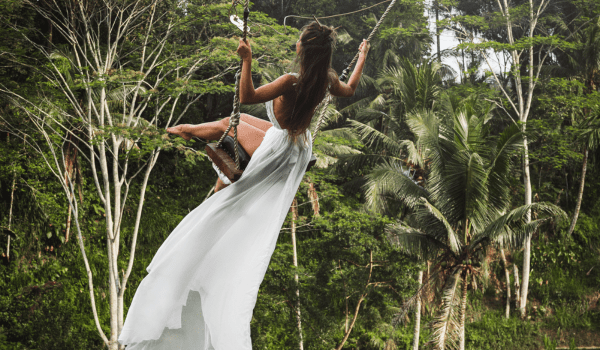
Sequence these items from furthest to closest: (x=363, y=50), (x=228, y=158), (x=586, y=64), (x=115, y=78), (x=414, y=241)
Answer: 1. (x=586, y=64)
2. (x=414, y=241)
3. (x=115, y=78)
4. (x=363, y=50)
5. (x=228, y=158)

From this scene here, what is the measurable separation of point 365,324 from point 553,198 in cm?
872

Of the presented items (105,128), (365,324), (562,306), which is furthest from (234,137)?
(562,306)

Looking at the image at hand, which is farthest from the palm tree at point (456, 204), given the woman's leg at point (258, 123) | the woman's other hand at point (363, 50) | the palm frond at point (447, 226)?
the woman's leg at point (258, 123)

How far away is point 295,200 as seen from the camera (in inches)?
459

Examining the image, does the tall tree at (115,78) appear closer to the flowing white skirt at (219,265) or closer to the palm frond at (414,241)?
the palm frond at (414,241)

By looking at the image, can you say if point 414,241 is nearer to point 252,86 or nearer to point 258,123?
point 258,123

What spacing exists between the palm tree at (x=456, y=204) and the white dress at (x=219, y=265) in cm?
766

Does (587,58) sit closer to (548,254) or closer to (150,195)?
(548,254)

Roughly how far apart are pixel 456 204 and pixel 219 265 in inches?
341

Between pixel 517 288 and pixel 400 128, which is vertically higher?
pixel 400 128

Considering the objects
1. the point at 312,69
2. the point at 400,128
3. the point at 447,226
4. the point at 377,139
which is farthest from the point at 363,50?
the point at 400,128

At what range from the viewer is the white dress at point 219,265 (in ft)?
6.91

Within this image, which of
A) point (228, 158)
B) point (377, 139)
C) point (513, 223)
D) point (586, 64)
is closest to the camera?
point (228, 158)

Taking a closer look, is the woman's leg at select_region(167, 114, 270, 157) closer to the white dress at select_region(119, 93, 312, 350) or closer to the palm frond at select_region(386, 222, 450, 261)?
the white dress at select_region(119, 93, 312, 350)
